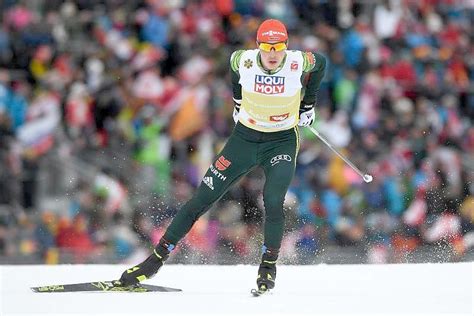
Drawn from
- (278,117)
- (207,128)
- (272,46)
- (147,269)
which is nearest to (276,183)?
(278,117)

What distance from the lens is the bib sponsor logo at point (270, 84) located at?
6883 millimetres

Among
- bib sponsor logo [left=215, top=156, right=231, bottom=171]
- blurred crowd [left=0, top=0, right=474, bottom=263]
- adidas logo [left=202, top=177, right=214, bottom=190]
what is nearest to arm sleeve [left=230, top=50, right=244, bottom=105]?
bib sponsor logo [left=215, top=156, right=231, bottom=171]

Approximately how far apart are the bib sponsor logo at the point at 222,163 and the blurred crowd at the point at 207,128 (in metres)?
2.71

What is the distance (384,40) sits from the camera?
12.5 metres

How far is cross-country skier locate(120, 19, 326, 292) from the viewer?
686cm

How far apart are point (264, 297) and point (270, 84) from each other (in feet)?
4.80

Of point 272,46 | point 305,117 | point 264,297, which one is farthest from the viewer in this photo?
point 305,117

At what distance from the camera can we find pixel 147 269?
6.96 m

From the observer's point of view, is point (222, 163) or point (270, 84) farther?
point (222, 163)

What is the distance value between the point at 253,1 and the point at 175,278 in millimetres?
5460

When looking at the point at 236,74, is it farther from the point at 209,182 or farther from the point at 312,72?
the point at 209,182

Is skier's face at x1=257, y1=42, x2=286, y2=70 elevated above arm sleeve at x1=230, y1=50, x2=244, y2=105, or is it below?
above

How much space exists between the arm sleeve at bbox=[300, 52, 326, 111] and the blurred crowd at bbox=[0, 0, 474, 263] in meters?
2.74

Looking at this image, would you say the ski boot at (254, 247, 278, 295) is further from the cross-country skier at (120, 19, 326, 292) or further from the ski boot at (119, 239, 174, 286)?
the ski boot at (119, 239, 174, 286)
